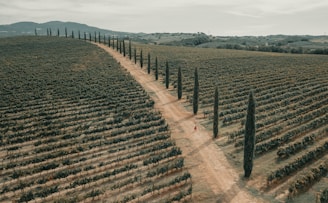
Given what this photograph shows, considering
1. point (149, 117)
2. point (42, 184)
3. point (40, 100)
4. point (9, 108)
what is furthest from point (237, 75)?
point (42, 184)

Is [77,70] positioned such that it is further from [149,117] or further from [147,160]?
[147,160]

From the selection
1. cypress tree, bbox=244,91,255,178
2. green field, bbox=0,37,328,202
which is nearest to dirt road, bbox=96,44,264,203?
green field, bbox=0,37,328,202

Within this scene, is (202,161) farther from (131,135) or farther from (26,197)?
(26,197)


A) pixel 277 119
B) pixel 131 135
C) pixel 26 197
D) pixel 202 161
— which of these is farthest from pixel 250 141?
pixel 26 197

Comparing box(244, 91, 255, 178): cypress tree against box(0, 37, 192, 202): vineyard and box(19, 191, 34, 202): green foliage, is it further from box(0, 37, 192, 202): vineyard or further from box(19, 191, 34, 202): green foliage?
box(19, 191, 34, 202): green foliage

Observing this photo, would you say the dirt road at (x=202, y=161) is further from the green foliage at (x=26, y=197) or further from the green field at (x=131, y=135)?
the green foliage at (x=26, y=197)
